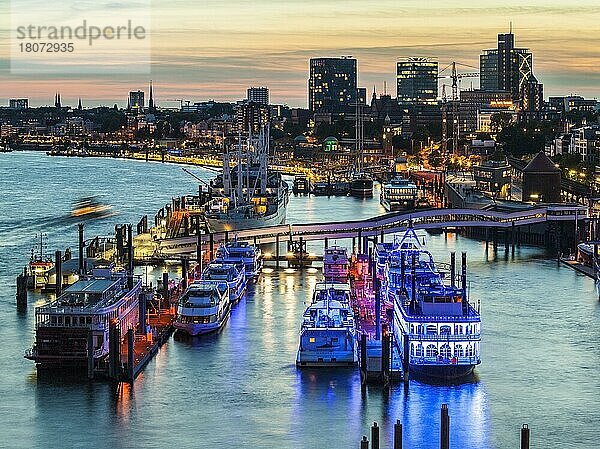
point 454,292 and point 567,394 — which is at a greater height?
point 454,292

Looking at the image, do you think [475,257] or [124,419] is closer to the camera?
[124,419]

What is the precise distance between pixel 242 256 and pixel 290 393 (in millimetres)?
8935

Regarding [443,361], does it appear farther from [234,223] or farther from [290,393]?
[234,223]

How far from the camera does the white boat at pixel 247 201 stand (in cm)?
3020

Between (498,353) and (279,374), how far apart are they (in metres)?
3.08

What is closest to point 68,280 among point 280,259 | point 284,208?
point 280,259

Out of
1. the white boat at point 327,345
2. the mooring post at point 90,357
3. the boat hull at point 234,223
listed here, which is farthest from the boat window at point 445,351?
the boat hull at point 234,223

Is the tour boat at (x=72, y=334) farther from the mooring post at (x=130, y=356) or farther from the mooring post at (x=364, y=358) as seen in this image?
the mooring post at (x=364, y=358)

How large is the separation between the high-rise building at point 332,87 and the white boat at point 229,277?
83.7 m

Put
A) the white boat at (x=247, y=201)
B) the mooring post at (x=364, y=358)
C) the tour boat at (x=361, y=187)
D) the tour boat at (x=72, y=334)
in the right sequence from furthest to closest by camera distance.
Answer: the tour boat at (x=361, y=187)
the white boat at (x=247, y=201)
the tour boat at (x=72, y=334)
the mooring post at (x=364, y=358)

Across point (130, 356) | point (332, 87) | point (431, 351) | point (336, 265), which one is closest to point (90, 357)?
point (130, 356)

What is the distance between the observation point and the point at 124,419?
45.9 ft

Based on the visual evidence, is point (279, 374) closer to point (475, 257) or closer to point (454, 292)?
point (454, 292)

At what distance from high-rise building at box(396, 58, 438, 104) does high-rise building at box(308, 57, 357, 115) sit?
15.7ft
